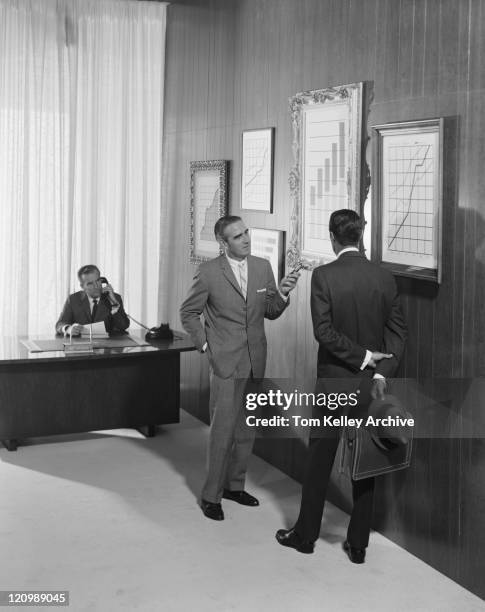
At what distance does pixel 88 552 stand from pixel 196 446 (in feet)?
6.88

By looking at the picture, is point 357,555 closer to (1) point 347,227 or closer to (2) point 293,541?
(2) point 293,541

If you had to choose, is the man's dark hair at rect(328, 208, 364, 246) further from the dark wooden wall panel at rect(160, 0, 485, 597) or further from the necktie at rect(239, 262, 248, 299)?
the necktie at rect(239, 262, 248, 299)

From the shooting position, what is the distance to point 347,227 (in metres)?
4.37

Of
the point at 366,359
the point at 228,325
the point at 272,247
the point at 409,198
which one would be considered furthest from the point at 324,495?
the point at 272,247

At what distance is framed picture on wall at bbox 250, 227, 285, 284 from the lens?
5969 millimetres

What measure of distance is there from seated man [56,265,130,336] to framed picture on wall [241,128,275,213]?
4.03 ft

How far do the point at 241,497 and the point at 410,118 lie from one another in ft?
8.11

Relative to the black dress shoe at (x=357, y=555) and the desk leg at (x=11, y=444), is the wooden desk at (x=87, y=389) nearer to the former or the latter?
the desk leg at (x=11, y=444)

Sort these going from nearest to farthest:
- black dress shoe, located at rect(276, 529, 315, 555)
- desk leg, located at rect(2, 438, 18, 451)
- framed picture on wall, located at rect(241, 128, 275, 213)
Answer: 1. black dress shoe, located at rect(276, 529, 315, 555)
2. framed picture on wall, located at rect(241, 128, 275, 213)
3. desk leg, located at rect(2, 438, 18, 451)

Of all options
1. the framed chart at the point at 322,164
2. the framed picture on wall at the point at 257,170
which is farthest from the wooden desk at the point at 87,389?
the framed chart at the point at 322,164

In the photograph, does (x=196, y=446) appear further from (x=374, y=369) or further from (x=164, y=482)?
A: (x=374, y=369)

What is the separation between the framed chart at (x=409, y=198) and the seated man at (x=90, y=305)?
2.57 metres

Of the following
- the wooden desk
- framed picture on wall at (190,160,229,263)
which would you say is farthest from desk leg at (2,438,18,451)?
framed picture on wall at (190,160,229,263)

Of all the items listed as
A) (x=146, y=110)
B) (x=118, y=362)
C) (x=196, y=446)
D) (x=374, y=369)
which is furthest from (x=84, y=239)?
(x=374, y=369)
